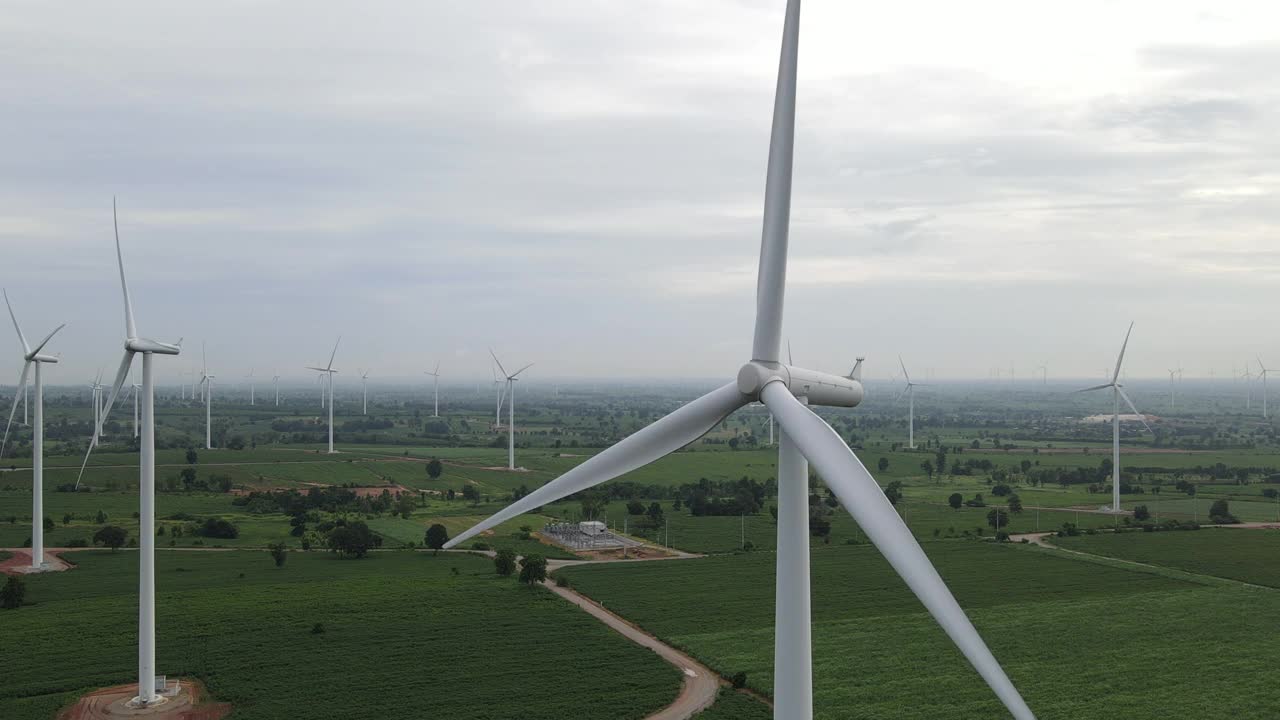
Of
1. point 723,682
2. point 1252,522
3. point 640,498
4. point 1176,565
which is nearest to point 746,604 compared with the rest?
point 723,682

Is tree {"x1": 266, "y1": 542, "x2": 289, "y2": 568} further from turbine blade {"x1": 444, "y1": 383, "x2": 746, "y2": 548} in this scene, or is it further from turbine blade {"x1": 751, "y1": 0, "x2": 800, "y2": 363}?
turbine blade {"x1": 751, "y1": 0, "x2": 800, "y2": 363}

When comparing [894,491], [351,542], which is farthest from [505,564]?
[894,491]

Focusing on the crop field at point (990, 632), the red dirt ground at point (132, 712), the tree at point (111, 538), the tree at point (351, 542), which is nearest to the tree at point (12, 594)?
the tree at point (111, 538)

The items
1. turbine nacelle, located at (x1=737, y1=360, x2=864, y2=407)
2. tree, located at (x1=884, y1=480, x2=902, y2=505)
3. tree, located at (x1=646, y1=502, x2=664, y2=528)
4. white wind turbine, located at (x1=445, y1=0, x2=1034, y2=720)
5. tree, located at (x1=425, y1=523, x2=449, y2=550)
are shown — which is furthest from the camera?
tree, located at (x1=884, y1=480, x2=902, y2=505)

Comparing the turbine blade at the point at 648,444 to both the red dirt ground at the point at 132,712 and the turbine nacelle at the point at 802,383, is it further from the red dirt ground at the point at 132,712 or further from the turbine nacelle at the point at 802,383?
the red dirt ground at the point at 132,712

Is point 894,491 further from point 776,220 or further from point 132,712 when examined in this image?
point 776,220

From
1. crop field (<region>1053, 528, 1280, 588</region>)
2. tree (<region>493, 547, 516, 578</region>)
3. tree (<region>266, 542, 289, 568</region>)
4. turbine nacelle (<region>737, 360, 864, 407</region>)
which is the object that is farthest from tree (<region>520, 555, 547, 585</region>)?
crop field (<region>1053, 528, 1280, 588</region>)
